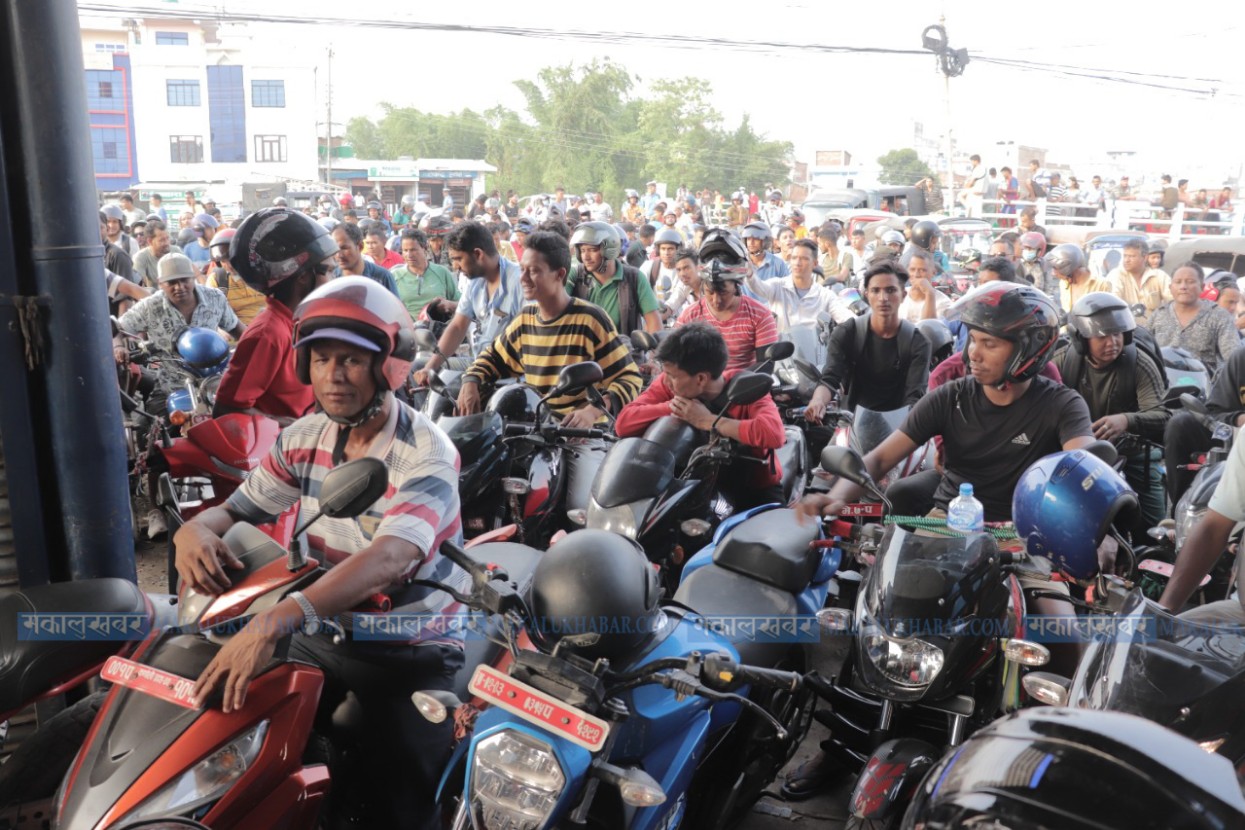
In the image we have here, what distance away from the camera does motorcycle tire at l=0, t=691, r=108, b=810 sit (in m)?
2.67

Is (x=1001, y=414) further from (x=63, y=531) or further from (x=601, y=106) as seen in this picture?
(x=601, y=106)

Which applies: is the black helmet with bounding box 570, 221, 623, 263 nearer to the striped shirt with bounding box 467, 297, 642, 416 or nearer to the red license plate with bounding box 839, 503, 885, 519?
the striped shirt with bounding box 467, 297, 642, 416

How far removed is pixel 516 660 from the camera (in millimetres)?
2404

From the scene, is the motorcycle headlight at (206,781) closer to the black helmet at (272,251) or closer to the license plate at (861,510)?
the license plate at (861,510)

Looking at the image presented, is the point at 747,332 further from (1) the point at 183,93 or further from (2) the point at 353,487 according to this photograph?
(1) the point at 183,93

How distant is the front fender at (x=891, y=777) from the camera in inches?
108

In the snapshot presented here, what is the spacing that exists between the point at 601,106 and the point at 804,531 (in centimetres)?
6305

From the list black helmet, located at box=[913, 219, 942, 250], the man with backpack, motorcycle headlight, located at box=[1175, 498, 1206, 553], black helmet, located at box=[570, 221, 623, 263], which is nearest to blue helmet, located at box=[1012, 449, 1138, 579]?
motorcycle headlight, located at box=[1175, 498, 1206, 553]

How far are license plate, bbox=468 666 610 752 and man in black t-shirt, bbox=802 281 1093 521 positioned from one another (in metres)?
2.39

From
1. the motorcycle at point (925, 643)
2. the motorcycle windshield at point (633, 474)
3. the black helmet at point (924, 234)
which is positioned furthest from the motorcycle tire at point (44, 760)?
the black helmet at point (924, 234)

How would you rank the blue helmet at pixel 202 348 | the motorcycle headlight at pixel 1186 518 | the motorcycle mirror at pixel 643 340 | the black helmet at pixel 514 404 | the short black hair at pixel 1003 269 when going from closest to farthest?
the motorcycle headlight at pixel 1186 518, the black helmet at pixel 514 404, the blue helmet at pixel 202 348, the motorcycle mirror at pixel 643 340, the short black hair at pixel 1003 269

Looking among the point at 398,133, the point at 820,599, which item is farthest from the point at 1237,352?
the point at 398,133

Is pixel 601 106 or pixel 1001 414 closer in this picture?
pixel 1001 414

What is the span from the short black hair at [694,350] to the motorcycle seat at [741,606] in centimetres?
112
